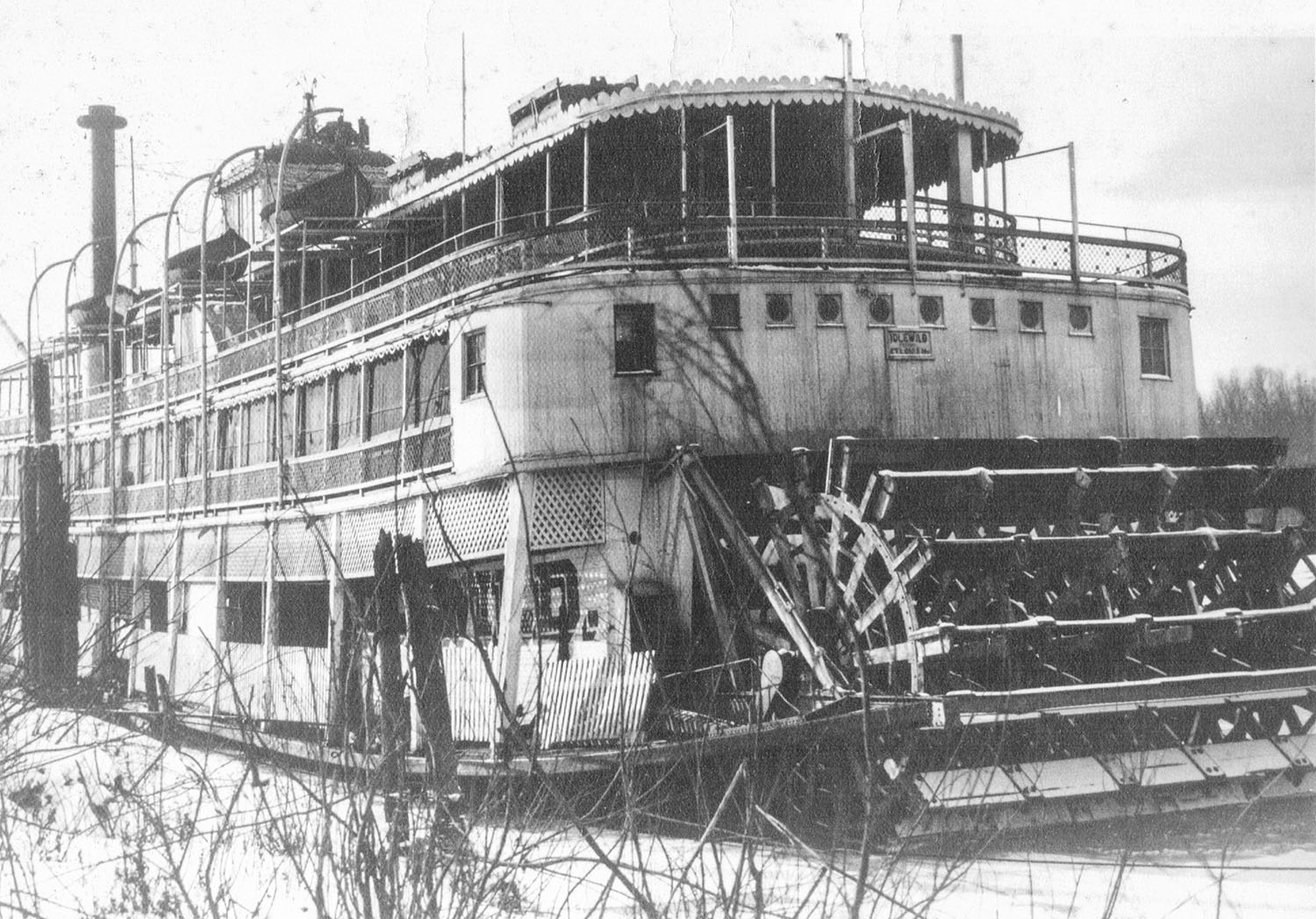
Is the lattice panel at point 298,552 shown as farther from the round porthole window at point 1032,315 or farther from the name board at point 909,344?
the round porthole window at point 1032,315

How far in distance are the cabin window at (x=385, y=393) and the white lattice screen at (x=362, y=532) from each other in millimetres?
1156

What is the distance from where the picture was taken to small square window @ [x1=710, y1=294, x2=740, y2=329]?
1427cm

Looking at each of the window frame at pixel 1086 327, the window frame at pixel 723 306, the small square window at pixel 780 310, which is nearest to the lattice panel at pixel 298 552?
the window frame at pixel 723 306

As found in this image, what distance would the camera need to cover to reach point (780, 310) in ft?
47.4

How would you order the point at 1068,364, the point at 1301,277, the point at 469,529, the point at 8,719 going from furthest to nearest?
1. the point at 1068,364
2. the point at 469,529
3. the point at 1301,277
4. the point at 8,719

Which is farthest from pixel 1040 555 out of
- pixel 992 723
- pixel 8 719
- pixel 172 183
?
pixel 172 183

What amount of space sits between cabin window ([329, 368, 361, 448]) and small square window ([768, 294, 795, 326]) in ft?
20.5

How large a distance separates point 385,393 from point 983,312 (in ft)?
24.4

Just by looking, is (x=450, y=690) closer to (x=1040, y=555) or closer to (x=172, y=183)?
(x=1040, y=555)

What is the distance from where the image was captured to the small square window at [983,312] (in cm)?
1519

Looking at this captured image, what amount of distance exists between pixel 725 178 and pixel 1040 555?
6.31 metres

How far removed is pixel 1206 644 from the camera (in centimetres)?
1392

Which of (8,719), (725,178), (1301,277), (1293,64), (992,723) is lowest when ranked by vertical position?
(992,723)

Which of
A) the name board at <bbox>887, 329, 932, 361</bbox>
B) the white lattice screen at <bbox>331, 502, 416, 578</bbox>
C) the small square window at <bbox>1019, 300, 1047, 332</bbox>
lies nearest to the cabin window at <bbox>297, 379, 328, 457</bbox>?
the white lattice screen at <bbox>331, 502, 416, 578</bbox>
